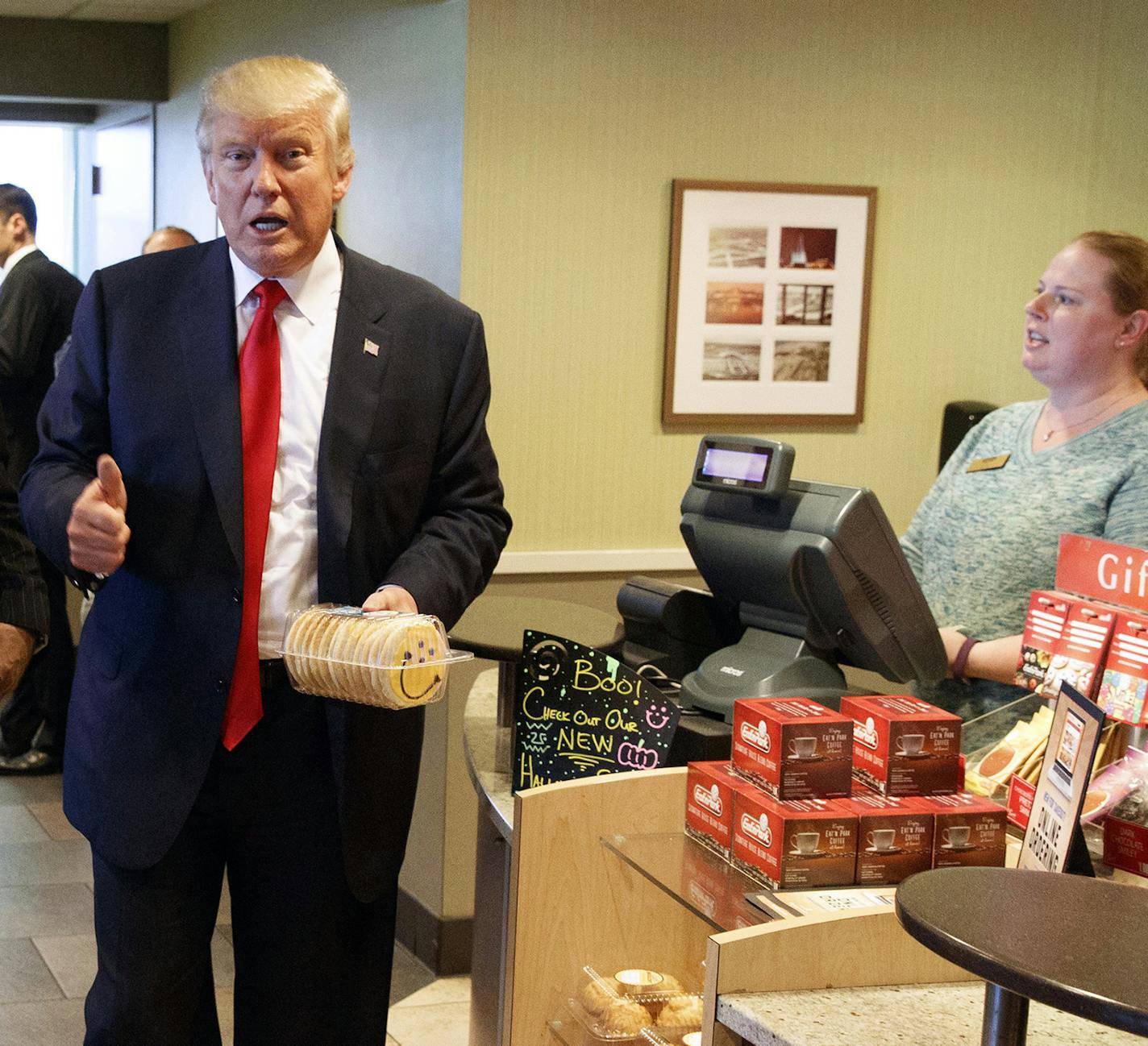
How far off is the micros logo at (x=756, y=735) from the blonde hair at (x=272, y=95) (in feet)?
3.21

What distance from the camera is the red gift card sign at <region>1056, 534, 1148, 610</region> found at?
184 cm

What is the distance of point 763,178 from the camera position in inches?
165

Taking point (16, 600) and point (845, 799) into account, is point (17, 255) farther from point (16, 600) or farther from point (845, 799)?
point (845, 799)

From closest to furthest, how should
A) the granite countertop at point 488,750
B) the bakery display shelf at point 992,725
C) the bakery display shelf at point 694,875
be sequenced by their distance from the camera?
the bakery display shelf at point 694,875, the granite countertop at point 488,750, the bakery display shelf at point 992,725

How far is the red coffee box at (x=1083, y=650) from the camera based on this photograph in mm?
1819

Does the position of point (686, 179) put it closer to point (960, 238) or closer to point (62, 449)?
point (960, 238)

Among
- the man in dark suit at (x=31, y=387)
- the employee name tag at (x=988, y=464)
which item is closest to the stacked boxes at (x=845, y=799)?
the employee name tag at (x=988, y=464)

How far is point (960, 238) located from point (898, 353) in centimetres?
40

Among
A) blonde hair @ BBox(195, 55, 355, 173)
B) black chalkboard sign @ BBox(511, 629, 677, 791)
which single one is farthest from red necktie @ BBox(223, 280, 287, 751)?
black chalkboard sign @ BBox(511, 629, 677, 791)

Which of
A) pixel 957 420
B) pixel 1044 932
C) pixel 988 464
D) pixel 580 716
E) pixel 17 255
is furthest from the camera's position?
pixel 17 255

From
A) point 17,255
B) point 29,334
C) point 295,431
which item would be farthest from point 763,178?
point 17,255

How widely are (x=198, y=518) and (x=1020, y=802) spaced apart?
112 centimetres

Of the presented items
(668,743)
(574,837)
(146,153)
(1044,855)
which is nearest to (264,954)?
(574,837)

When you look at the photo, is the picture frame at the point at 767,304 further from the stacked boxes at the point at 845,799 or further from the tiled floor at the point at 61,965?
the stacked boxes at the point at 845,799
